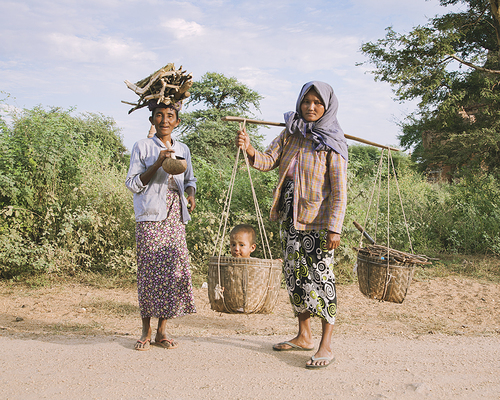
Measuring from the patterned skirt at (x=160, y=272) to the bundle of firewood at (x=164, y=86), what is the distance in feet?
2.92

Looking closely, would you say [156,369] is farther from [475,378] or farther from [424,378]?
[475,378]

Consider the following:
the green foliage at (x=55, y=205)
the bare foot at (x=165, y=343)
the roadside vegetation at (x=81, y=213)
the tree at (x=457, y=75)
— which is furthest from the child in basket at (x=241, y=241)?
the tree at (x=457, y=75)

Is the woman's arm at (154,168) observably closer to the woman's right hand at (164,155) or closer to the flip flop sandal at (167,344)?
the woman's right hand at (164,155)

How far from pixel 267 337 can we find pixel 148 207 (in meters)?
1.58

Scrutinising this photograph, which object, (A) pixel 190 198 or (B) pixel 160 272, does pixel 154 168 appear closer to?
(A) pixel 190 198

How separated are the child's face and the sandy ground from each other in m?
0.75

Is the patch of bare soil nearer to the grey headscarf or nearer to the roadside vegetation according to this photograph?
the roadside vegetation

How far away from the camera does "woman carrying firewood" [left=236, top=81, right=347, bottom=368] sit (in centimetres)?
297

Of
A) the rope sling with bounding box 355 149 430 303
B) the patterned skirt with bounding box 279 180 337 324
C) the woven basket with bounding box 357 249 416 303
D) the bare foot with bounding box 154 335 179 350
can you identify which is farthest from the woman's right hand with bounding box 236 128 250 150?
the bare foot with bounding box 154 335 179 350

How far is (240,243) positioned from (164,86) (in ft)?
4.32

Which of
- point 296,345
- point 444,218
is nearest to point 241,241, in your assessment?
point 296,345

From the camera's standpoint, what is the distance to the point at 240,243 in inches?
129

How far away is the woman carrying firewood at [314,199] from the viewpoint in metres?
2.97

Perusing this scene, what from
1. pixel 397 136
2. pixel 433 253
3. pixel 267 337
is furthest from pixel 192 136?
pixel 267 337
